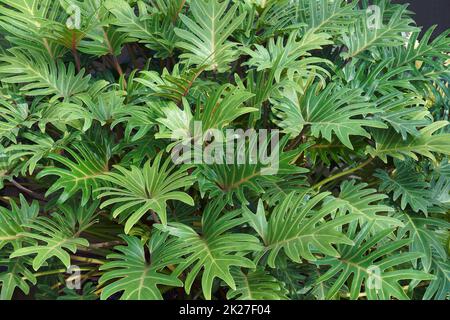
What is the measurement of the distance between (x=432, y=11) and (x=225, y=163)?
1.86 meters

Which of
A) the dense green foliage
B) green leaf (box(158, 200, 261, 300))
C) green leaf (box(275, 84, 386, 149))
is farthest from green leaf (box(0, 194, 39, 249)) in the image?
green leaf (box(275, 84, 386, 149))

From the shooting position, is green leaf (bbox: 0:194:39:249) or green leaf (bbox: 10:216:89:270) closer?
green leaf (bbox: 10:216:89:270)

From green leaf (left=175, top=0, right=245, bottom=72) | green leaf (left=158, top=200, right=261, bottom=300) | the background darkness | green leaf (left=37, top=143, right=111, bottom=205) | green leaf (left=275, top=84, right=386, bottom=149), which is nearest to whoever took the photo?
green leaf (left=158, top=200, right=261, bottom=300)

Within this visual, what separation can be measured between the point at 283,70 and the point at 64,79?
605mm

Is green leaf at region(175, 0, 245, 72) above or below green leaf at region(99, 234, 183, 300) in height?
above

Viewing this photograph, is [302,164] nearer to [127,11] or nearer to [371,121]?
Answer: [371,121]

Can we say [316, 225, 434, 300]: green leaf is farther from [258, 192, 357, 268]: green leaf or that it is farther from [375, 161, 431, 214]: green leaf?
[375, 161, 431, 214]: green leaf

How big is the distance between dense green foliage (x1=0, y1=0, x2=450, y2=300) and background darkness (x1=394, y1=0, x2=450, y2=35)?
1.02 m

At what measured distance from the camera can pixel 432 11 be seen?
2891 mm

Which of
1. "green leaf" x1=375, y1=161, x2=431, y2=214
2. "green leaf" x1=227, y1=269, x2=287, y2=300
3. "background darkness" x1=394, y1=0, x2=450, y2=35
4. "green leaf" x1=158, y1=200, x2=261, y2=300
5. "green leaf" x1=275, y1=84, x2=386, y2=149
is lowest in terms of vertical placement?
"green leaf" x1=227, y1=269, x2=287, y2=300

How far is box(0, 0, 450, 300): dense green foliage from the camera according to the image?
132cm

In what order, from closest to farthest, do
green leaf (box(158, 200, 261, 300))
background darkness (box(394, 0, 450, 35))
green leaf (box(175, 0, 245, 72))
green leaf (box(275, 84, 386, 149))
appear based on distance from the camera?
green leaf (box(158, 200, 261, 300))
green leaf (box(275, 84, 386, 149))
green leaf (box(175, 0, 245, 72))
background darkness (box(394, 0, 450, 35))

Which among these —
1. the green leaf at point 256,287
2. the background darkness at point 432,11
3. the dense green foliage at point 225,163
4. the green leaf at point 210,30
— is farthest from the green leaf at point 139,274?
the background darkness at point 432,11
